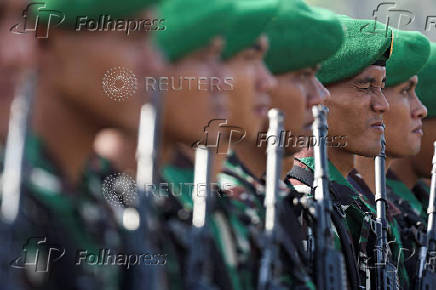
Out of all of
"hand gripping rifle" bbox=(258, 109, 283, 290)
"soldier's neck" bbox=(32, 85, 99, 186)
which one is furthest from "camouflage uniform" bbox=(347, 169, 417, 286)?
"soldier's neck" bbox=(32, 85, 99, 186)

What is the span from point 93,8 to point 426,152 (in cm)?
382

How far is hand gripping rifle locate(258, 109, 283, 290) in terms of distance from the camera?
3752 mm

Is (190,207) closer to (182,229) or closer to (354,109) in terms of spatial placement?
(182,229)

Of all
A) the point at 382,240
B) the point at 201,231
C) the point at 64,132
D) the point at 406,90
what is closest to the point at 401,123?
the point at 406,90

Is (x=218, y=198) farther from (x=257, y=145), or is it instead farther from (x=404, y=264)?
(x=404, y=264)

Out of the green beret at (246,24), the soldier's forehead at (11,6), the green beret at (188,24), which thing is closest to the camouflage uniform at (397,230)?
the green beret at (246,24)

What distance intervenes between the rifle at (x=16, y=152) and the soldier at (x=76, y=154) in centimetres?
6

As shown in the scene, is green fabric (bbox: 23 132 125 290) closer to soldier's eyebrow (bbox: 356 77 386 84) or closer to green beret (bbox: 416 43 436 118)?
soldier's eyebrow (bbox: 356 77 386 84)

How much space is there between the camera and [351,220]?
16.8 ft

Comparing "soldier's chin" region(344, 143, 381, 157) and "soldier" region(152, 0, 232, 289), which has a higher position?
"soldier's chin" region(344, 143, 381, 157)

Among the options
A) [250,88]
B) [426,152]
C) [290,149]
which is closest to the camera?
[250,88]

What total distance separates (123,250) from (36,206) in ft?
1.16

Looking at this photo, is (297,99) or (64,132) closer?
(64,132)

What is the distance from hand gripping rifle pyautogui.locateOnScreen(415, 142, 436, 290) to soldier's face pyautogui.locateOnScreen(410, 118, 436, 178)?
1106 millimetres
